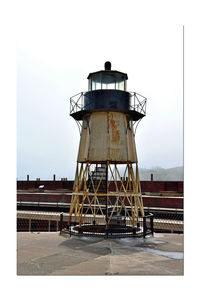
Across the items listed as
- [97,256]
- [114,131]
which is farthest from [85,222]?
[97,256]

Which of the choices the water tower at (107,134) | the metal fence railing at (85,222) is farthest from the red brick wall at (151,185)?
the water tower at (107,134)

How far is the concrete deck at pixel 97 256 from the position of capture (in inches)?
333

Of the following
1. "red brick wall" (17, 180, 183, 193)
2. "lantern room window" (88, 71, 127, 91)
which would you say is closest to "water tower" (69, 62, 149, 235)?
"lantern room window" (88, 71, 127, 91)

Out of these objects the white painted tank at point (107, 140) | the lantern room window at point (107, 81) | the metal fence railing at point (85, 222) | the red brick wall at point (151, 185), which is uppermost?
the lantern room window at point (107, 81)

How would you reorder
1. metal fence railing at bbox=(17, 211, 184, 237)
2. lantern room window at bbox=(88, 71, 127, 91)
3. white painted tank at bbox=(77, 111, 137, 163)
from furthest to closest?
metal fence railing at bbox=(17, 211, 184, 237), lantern room window at bbox=(88, 71, 127, 91), white painted tank at bbox=(77, 111, 137, 163)

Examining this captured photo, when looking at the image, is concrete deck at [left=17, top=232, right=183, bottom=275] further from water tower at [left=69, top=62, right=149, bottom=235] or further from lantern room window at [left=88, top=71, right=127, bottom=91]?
lantern room window at [left=88, top=71, right=127, bottom=91]

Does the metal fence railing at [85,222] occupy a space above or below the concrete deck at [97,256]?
below

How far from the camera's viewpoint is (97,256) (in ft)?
34.3

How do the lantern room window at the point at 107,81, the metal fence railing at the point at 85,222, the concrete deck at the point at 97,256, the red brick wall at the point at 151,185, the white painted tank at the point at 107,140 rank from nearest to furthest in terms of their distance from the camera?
the concrete deck at the point at 97,256
the white painted tank at the point at 107,140
the lantern room window at the point at 107,81
the metal fence railing at the point at 85,222
the red brick wall at the point at 151,185

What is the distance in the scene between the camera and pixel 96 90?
16312 mm

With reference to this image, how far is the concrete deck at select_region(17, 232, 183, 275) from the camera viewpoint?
8.45 m

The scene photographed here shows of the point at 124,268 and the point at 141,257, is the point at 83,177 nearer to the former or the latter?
the point at 141,257

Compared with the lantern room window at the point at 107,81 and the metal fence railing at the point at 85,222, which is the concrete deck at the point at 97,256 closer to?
the metal fence railing at the point at 85,222

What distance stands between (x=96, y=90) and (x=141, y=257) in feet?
31.6
